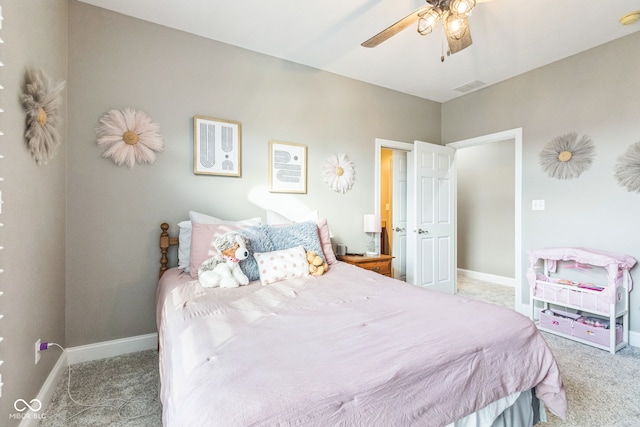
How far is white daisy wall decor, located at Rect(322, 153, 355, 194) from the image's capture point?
11.4 ft

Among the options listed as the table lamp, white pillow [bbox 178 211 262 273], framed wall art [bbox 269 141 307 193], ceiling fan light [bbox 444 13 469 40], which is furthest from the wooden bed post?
ceiling fan light [bbox 444 13 469 40]

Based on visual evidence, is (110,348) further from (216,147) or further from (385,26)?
(385,26)

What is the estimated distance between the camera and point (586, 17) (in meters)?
2.48

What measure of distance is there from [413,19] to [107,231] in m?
2.70

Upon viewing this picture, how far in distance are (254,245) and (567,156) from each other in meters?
3.29

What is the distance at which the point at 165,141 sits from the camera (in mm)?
2607

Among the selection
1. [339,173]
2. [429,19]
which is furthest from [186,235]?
[429,19]

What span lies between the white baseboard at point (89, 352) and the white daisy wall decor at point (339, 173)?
89.5 inches

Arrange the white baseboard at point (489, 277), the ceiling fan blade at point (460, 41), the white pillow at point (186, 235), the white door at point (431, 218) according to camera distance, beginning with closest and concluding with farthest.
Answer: the ceiling fan blade at point (460, 41) → the white pillow at point (186, 235) → the white door at point (431, 218) → the white baseboard at point (489, 277)

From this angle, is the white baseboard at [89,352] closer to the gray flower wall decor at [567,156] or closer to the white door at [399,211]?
the white door at [399,211]

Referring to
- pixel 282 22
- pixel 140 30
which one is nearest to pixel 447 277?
pixel 282 22

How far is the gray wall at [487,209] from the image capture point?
4.95m

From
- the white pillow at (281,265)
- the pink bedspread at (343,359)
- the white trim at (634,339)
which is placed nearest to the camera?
the pink bedspread at (343,359)

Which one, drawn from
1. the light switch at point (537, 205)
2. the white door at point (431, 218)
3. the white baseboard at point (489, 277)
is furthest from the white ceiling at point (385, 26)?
the white baseboard at point (489, 277)
